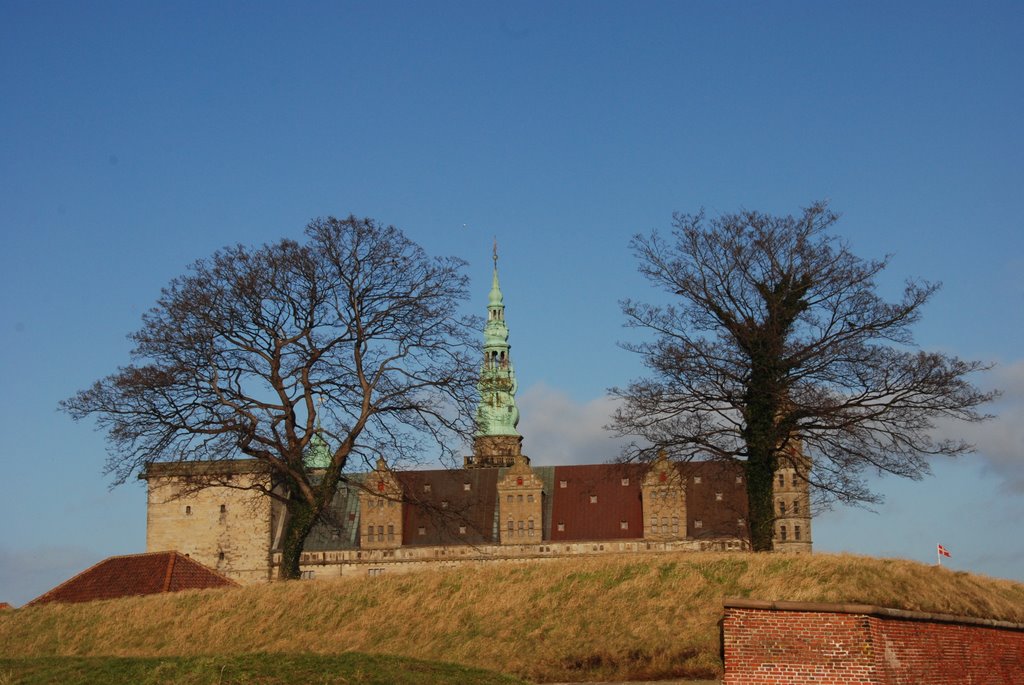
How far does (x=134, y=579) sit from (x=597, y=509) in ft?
143

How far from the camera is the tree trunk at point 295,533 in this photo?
3728 centimetres

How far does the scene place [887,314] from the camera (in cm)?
3438

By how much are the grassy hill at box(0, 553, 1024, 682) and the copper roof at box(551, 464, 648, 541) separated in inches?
1892

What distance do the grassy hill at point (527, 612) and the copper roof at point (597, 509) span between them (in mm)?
48060

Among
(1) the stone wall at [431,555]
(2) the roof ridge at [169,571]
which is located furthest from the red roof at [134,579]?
(1) the stone wall at [431,555]

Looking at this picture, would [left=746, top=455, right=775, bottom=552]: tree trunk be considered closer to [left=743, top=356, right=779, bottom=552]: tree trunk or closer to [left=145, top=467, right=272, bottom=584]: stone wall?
[left=743, top=356, right=779, bottom=552]: tree trunk

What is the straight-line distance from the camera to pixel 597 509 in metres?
81.2

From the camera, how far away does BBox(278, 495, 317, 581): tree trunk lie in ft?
122

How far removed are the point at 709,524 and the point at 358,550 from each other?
22.9m

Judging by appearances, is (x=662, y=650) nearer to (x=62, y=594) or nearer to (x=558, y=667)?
(x=558, y=667)

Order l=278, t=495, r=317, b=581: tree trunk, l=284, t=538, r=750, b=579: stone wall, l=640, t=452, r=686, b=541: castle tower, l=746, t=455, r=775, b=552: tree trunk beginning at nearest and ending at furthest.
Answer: l=746, t=455, r=775, b=552: tree trunk < l=278, t=495, r=317, b=581: tree trunk < l=640, t=452, r=686, b=541: castle tower < l=284, t=538, r=750, b=579: stone wall

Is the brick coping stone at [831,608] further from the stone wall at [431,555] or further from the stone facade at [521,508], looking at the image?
the stone facade at [521,508]

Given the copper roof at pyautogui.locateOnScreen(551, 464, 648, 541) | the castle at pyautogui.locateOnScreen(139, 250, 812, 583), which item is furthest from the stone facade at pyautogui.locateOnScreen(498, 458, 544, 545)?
the copper roof at pyautogui.locateOnScreen(551, 464, 648, 541)

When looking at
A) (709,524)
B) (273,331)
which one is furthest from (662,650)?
(709,524)
